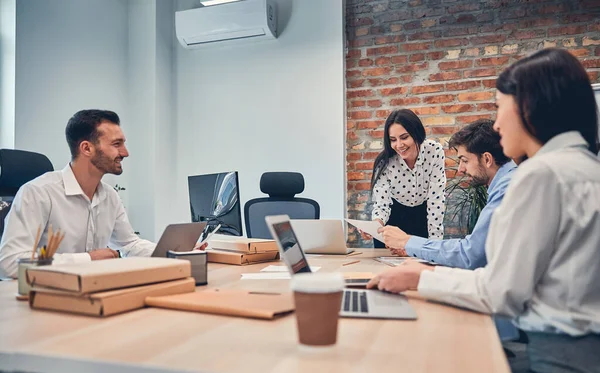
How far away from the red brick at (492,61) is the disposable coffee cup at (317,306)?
338 centimetres

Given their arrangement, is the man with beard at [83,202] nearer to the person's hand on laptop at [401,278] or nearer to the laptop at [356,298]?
the laptop at [356,298]

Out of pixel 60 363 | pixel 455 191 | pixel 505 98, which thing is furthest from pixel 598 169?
pixel 455 191

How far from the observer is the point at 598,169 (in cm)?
101

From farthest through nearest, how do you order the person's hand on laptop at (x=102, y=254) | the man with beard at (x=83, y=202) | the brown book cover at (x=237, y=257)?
the brown book cover at (x=237, y=257) → the man with beard at (x=83, y=202) → the person's hand on laptop at (x=102, y=254)

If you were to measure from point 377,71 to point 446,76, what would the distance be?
532 millimetres

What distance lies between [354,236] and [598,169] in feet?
9.63

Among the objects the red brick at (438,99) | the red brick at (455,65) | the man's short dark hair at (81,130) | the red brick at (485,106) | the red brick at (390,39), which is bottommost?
the man's short dark hair at (81,130)

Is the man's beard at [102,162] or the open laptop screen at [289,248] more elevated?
the man's beard at [102,162]

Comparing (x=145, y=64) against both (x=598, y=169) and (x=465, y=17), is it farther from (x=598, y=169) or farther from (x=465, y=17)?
(x=598, y=169)

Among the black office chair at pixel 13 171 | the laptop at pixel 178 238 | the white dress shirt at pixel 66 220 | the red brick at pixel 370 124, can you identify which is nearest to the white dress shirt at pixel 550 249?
the laptop at pixel 178 238

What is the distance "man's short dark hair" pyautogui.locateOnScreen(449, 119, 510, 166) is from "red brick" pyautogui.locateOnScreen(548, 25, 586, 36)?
2.11 meters

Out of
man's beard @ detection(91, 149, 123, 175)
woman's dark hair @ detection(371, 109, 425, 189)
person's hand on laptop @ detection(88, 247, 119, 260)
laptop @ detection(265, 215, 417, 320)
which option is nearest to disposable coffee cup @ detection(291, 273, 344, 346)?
laptop @ detection(265, 215, 417, 320)

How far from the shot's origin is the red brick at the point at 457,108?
12.1ft

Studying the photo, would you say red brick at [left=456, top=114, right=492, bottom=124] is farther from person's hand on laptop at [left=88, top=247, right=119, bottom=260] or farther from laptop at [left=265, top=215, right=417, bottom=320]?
person's hand on laptop at [left=88, top=247, right=119, bottom=260]
